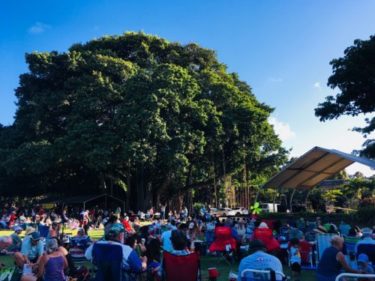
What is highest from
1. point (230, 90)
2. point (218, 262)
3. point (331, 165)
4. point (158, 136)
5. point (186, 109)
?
point (230, 90)

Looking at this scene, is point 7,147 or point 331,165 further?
point 7,147

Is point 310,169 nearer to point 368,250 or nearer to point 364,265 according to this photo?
point 368,250

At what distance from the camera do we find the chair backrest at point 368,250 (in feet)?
22.7

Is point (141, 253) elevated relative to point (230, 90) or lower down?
lower down

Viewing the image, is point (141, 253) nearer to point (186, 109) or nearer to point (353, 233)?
point (353, 233)

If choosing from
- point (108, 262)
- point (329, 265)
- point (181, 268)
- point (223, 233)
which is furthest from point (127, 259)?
point (223, 233)

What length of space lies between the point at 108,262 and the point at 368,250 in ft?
14.5

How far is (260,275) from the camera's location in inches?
183

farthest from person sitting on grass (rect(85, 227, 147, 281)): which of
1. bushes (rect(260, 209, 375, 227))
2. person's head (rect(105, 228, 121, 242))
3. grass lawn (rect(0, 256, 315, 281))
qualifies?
bushes (rect(260, 209, 375, 227))

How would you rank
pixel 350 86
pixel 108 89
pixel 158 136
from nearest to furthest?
1. pixel 350 86
2. pixel 158 136
3. pixel 108 89

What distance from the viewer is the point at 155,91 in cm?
2845

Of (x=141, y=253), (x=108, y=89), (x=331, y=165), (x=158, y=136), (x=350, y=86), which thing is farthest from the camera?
(x=108, y=89)

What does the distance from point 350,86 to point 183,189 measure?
2047 cm

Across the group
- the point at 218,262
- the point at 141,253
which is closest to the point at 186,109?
the point at 218,262
